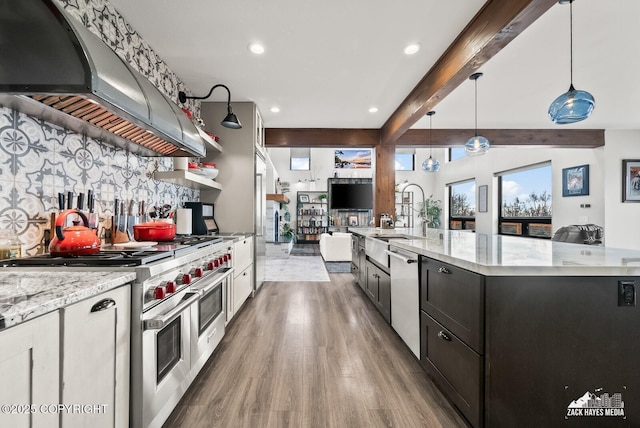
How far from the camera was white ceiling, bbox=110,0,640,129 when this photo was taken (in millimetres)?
2061

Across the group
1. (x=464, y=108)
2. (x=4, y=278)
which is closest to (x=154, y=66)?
(x=4, y=278)

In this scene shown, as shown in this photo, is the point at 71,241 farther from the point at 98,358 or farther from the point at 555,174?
the point at 555,174

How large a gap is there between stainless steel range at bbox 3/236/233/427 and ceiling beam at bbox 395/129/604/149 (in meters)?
4.48

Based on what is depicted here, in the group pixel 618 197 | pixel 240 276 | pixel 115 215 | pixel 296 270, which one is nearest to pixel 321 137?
pixel 296 270

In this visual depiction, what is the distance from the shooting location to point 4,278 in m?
0.99

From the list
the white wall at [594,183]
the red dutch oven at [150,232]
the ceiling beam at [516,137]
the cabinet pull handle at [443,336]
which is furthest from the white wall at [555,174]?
the red dutch oven at [150,232]

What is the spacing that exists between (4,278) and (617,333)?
2.51 m

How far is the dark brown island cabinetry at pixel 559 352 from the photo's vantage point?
4.04 feet

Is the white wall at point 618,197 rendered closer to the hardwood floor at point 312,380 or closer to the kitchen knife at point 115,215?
the hardwood floor at point 312,380

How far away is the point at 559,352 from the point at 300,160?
10.7 meters

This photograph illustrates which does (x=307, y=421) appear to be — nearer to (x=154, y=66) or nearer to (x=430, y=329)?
(x=430, y=329)

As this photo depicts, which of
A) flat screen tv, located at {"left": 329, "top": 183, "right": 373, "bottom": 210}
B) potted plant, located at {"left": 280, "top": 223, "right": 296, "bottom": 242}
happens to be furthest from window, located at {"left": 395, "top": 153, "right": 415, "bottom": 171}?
potted plant, located at {"left": 280, "top": 223, "right": 296, "bottom": 242}

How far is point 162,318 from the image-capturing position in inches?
48.5

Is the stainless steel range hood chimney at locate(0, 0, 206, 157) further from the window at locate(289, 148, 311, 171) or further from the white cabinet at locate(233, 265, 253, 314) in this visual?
the window at locate(289, 148, 311, 171)
